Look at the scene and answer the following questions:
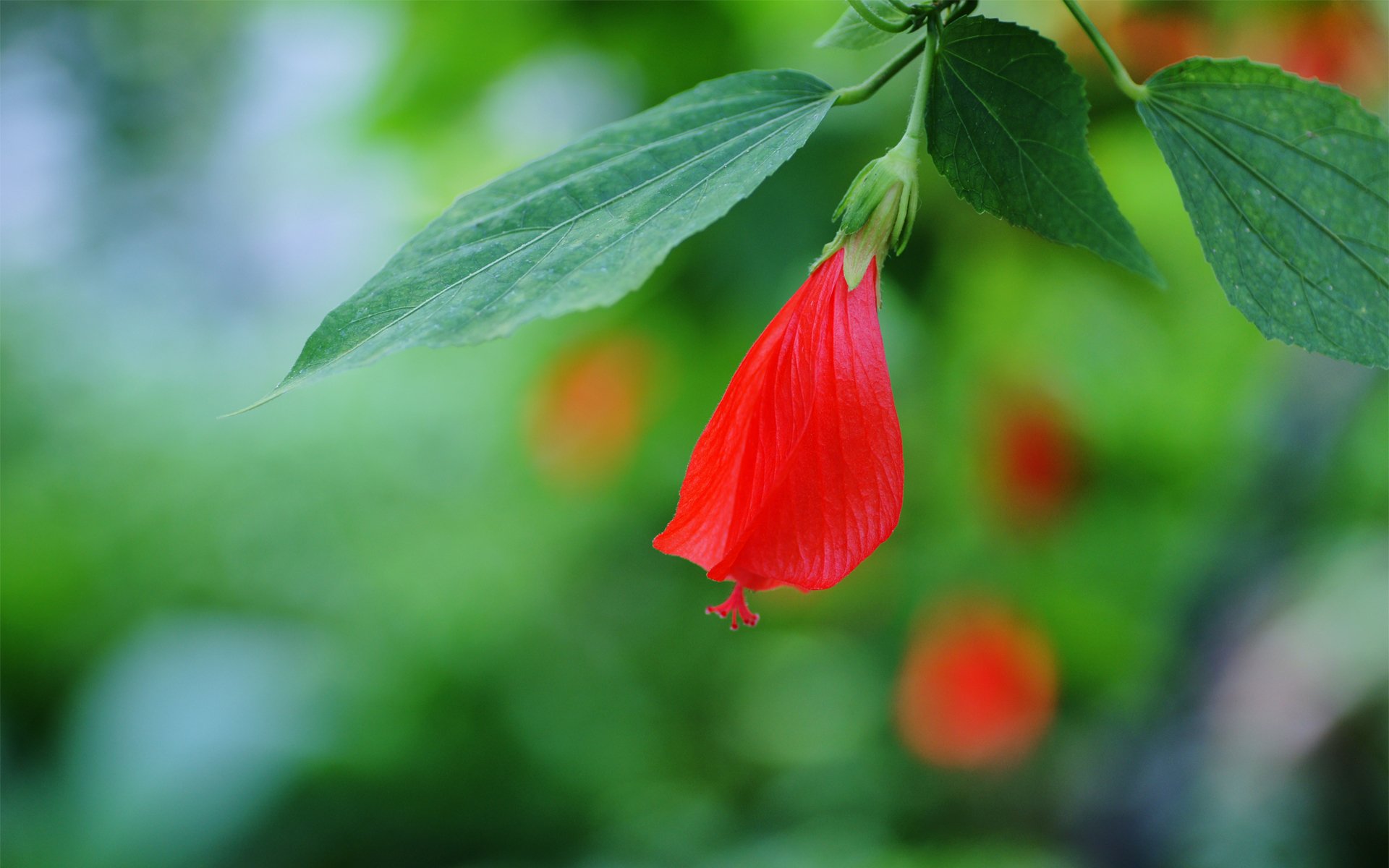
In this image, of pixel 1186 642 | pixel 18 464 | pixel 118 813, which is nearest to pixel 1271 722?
pixel 1186 642

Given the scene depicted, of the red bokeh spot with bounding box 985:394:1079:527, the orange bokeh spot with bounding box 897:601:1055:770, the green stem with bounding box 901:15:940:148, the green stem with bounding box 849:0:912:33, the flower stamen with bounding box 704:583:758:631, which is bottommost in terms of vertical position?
the orange bokeh spot with bounding box 897:601:1055:770

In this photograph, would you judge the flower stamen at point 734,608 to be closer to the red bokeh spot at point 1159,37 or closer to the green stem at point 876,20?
the green stem at point 876,20

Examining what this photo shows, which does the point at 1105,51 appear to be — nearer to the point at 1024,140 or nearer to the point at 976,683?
the point at 1024,140

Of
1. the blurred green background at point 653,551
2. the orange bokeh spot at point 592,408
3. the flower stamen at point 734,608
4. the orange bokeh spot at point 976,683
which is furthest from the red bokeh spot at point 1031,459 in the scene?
the flower stamen at point 734,608

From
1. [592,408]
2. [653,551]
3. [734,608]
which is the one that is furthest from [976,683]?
[734,608]

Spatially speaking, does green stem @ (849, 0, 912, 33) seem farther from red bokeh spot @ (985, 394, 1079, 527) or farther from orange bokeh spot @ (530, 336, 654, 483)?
red bokeh spot @ (985, 394, 1079, 527)

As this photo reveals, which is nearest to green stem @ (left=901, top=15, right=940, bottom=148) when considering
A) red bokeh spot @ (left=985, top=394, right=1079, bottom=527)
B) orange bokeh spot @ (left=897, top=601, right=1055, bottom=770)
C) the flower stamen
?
the flower stamen

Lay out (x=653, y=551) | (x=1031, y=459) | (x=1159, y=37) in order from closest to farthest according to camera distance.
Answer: (x=1159, y=37) → (x=1031, y=459) → (x=653, y=551)
